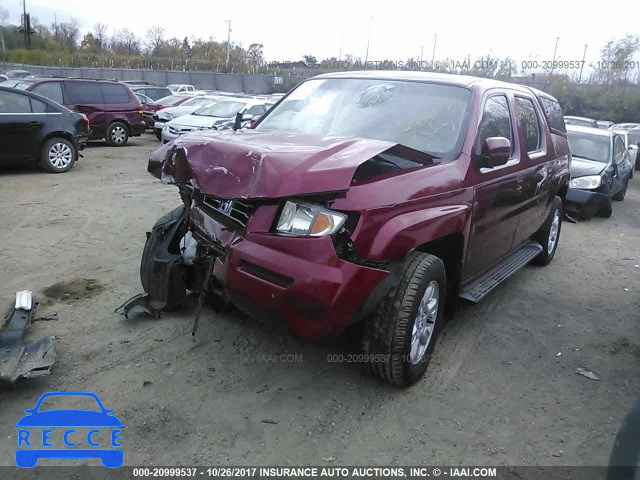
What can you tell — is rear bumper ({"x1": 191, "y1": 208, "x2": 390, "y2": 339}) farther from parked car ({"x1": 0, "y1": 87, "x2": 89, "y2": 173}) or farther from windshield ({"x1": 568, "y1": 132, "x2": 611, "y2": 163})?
windshield ({"x1": 568, "y1": 132, "x2": 611, "y2": 163})

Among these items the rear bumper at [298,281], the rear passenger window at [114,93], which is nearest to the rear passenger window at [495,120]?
the rear bumper at [298,281]

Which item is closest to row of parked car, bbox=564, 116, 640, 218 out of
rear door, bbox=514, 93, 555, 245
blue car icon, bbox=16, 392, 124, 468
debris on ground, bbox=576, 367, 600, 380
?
rear door, bbox=514, 93, 555, 245

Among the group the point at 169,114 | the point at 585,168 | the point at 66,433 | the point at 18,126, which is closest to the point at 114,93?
the point at 169,114

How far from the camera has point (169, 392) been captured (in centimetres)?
323

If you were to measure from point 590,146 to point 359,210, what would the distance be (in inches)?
375

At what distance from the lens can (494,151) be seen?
143 inches

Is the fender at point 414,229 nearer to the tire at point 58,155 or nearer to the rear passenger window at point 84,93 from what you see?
the tire at point 58,155

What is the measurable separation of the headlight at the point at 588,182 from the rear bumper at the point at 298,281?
793cm

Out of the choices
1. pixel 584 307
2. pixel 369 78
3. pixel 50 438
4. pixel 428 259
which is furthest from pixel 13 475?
pixel 584 307

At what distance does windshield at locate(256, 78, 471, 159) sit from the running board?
104 centimetres

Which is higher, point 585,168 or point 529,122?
point 529,122

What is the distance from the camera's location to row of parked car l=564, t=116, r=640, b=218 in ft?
30.6

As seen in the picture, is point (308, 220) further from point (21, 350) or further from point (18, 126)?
point (18, 126)

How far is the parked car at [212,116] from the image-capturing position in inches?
526
